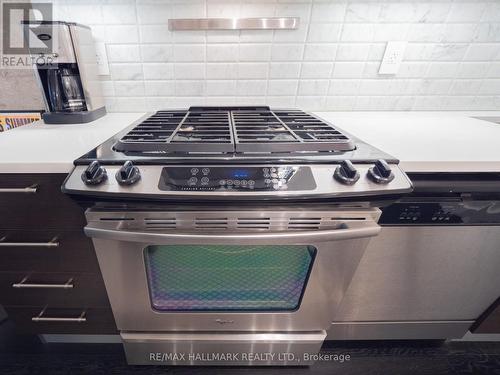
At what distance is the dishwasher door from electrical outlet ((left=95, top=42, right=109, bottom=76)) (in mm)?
1311

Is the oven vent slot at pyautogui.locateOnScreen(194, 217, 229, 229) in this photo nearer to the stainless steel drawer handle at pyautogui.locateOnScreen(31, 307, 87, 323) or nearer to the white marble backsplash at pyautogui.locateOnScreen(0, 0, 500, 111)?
the stainless steel drawer handle at pyautogui.locateOnScreen(31, 307, 87, 323)

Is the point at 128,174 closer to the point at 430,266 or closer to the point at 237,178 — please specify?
the point at 237,178

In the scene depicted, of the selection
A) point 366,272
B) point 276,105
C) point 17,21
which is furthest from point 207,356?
point 17,21

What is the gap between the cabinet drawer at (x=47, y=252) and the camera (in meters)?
0.66

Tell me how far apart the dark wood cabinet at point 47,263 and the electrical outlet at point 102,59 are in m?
0.71

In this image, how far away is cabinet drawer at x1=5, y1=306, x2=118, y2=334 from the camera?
815 mm

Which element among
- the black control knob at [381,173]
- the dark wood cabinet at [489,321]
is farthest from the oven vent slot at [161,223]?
the dark wood cabinet at [489,321]

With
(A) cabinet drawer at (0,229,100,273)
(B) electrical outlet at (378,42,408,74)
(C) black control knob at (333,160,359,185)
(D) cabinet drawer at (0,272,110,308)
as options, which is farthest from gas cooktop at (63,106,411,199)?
(B) electrical outlet at (378,42,408,74)

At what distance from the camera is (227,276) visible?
68cm

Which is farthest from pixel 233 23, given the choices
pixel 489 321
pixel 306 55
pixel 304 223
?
pixel 489 321

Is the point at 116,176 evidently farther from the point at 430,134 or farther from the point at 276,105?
the point at 430,134

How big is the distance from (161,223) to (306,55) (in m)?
0.99

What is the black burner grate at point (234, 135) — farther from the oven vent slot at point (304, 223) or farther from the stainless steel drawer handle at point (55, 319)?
the stainless steel drawer handle at point (55, 319)

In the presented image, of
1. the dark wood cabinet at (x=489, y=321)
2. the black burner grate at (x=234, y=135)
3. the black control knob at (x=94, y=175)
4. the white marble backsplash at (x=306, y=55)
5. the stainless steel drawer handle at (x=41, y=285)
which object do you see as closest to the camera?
the black control knob at (x=94, y=175)
